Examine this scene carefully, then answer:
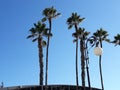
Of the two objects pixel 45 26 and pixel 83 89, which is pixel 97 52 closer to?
pixel 83 89

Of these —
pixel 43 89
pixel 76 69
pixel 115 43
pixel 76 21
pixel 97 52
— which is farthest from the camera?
pixel 115 43

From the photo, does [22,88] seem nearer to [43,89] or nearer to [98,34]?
[43,89]

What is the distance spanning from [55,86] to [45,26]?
11132 mm

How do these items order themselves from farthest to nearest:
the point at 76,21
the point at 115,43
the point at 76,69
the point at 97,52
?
the point at 115,43, the point at 76,21, the point at 76,69, the point at 97,52

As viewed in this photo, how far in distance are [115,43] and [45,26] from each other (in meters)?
16.2

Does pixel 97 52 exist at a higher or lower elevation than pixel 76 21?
lower

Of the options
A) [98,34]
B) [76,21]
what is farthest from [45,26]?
[98,34]

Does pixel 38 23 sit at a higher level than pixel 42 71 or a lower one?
higher

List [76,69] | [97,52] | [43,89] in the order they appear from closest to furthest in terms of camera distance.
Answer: [97,52] → [43,89] → [76,69]

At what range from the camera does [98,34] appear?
66.7 metres

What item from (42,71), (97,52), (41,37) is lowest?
(97,52)

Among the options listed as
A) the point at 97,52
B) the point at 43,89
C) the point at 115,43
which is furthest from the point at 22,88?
the point at 97,52

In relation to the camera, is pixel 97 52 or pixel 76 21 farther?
pixel 76 21

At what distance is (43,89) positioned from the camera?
5747 cm
